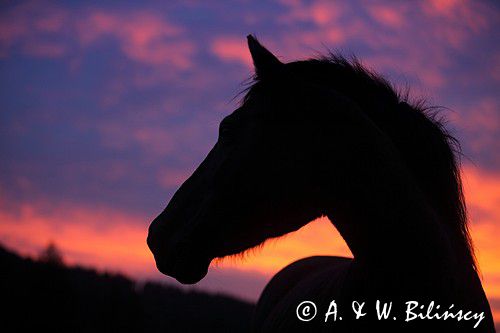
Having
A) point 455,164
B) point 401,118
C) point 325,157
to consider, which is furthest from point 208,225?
point 455,164

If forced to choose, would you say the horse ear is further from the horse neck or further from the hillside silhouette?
the hillside silhouette

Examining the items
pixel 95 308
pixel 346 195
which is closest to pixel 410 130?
pixel 346 195

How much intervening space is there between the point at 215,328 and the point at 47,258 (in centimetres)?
350

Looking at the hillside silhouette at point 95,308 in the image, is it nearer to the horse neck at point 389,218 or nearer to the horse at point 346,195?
the horse at point 346,195

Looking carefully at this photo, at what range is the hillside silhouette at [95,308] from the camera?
30.6ft

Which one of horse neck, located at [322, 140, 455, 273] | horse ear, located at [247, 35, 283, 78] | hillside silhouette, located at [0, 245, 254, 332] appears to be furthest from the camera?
hillside silhouette, located at [0, 245, 254, 332]

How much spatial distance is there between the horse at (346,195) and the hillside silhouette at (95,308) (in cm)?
645

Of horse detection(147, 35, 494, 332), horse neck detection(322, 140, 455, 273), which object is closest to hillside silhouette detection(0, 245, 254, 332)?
horse detection(147, 35, 494, 332)

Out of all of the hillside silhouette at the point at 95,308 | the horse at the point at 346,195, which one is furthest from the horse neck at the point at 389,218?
the hillside silhouette at the point at 95,308

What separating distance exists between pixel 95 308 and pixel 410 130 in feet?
29.6

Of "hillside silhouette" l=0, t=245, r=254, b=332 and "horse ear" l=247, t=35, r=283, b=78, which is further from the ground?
"horse ear" l=247, t=35, r=283, b=78

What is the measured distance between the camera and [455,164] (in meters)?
2.77

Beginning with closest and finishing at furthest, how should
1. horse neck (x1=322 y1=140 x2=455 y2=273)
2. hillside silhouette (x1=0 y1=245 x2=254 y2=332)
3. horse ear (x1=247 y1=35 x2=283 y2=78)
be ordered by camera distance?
horse neck (x1=322 y1=140 x2=455 y2=273) < horse ear (x1=247 y1=35 x2=283 y2=78) < hillside silhouette (x1=0 y1=245 x2=254 y2=332)

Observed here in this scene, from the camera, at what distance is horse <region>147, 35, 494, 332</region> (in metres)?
2.38
